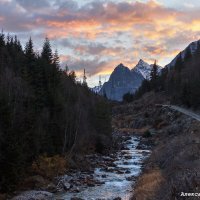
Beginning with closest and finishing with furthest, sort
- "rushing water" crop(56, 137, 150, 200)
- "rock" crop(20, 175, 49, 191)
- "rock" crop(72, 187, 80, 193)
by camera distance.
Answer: "rushing water" crop(56, 137, 150, 200) → "rock" crop(72, 187, 80, 193) → "rock" crop(20, 175, 49, 191)

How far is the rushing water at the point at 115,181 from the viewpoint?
37.4 meters

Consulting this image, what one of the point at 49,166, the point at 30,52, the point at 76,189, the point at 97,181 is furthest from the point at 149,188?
the point at 30,52

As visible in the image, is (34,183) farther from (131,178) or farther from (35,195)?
(131,178)

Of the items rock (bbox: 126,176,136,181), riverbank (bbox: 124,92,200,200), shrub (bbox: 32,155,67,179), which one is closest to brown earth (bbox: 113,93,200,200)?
riverbank (bbox: 124,92,200,200)

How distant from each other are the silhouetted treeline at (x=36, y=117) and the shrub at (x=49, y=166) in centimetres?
121

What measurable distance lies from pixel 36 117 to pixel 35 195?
2049 cm

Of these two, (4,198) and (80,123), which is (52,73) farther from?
(4,198)

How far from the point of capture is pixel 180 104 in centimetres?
11744

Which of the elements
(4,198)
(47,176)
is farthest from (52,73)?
(4,198)

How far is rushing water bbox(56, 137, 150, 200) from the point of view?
37406mm

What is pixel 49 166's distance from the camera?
49.8m

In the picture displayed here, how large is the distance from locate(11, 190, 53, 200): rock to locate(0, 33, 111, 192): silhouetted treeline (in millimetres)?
2177

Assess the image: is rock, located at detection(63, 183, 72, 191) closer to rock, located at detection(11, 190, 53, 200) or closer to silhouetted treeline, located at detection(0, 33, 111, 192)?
rock, located at detection(11, 190, 53, 200)

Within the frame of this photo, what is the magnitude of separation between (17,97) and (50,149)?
8.84 meters
